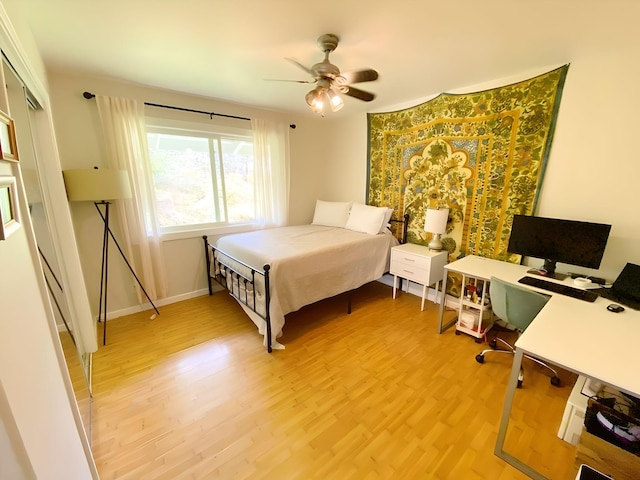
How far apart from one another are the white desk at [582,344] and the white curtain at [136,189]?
10.9 feet

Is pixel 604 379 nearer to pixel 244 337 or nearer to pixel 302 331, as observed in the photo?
pixel 302 331

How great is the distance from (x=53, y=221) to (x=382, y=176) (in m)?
3.37

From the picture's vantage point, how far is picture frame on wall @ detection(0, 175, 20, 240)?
74 centimetres

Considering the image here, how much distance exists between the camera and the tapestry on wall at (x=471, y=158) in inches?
89.0

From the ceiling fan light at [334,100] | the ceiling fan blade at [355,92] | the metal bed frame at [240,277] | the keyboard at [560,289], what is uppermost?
the ceiling fan blade at [355,92]

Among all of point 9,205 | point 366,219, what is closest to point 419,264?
point 366,219

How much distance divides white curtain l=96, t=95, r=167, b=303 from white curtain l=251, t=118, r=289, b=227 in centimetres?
125

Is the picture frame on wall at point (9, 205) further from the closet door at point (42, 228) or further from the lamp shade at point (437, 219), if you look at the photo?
the lamp shade at point (437, 219)

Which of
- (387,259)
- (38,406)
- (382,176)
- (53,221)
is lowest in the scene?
(387,259)

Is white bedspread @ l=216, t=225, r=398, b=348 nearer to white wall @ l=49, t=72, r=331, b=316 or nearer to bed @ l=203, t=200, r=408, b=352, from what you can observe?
bed @ l=203, t=200, r=408, b=352

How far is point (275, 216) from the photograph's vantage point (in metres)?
3.76

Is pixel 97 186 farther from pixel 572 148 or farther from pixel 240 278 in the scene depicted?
pixel 572 148

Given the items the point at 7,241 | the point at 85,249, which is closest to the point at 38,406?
the point at 7,241

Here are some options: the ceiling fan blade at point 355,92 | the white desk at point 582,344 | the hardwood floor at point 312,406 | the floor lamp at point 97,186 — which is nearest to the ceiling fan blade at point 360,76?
the ceiling fan blade at point 355,92
